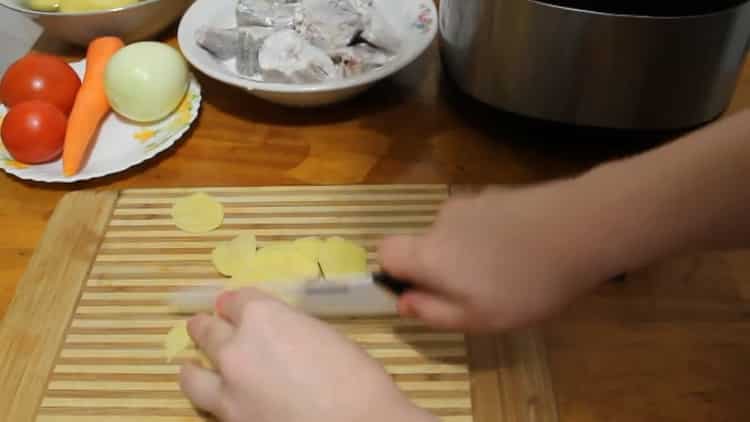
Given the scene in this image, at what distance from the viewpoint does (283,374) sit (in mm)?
440

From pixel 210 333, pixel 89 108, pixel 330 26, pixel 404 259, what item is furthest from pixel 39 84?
pixel 404 259

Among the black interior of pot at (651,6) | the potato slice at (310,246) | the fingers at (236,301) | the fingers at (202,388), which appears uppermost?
the black interior of pot at (651,6)

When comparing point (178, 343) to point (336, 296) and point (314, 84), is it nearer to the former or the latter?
point (336, 296)

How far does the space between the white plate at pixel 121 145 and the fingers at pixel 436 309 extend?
373mm

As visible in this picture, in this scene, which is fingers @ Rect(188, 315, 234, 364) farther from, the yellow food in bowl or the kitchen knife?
the yellow food in bowl

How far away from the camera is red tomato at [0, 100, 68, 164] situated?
69 centimetres

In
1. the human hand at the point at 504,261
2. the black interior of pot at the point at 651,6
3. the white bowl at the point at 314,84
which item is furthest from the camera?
the white bowl at the point at 314,84

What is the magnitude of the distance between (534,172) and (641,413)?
0.85ft

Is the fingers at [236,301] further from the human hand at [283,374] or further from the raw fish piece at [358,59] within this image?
the raw fish piece at [358,59]

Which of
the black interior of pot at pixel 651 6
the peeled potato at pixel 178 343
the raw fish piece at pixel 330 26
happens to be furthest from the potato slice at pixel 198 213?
the black interior of pot at pixel 651 6

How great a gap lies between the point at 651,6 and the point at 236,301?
0.41m

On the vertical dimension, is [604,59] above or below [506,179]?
above

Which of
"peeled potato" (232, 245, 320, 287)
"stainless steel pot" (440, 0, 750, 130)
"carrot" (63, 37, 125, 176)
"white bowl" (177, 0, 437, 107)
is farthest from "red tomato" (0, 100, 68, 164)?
"stainless steel pot" (440, 0, 750, 130)

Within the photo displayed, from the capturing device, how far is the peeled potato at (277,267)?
0.57 m
